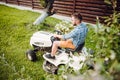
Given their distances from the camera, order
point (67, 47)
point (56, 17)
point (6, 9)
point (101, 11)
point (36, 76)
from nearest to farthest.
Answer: point (67, 47)
point (36, 76)
point (101, 11)
point (56, 17)
point (6, 9)

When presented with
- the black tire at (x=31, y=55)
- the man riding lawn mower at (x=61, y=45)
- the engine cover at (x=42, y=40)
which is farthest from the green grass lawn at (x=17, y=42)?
the engine cover at (x=42, y=40)

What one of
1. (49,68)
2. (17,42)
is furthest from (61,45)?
(17,42)

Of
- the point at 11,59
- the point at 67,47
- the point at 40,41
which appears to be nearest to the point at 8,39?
the point at 11,59

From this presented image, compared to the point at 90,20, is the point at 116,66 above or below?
above

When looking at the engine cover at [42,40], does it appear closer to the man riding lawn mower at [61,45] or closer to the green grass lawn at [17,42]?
the man riding lawn mower at [61,45]

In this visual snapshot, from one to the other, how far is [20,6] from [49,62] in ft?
31.3

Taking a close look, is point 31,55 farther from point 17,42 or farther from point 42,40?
point 17,42

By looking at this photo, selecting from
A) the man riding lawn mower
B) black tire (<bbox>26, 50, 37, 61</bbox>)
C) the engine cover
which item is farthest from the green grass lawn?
the engine cover

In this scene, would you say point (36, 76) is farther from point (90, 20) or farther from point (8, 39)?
point (90, 20)

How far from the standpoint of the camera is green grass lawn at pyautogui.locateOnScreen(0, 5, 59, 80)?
6523 millimetres

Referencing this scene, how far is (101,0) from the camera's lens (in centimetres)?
1140

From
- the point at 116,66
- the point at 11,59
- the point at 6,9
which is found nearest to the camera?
the point at 116,66

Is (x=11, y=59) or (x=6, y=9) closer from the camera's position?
(x=11, y=59)

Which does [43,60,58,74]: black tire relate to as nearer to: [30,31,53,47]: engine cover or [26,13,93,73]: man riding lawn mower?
[26,13,93,73]: man riding lawn mower
